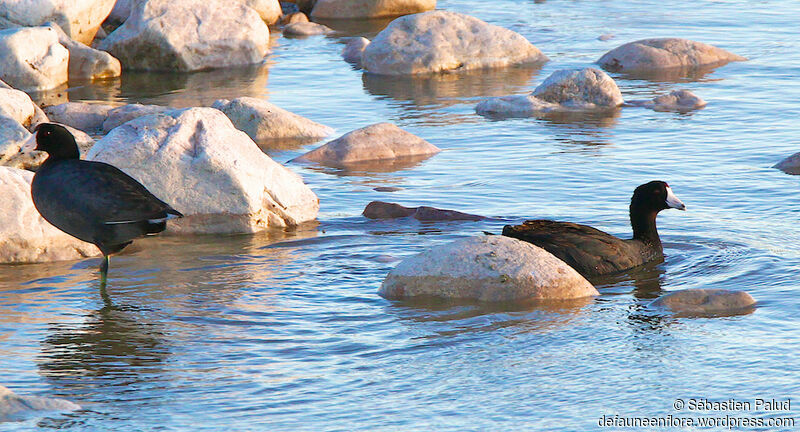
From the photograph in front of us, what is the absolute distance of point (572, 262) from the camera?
8578 mm

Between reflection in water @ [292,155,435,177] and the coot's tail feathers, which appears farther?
reflection in water @ [292,155,435,177]

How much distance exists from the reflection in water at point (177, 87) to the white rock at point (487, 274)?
8.57 m

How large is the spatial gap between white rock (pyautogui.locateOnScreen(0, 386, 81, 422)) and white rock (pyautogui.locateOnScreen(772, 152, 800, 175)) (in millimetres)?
7998

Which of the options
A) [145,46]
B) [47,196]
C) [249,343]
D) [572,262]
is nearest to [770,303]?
[572,262]

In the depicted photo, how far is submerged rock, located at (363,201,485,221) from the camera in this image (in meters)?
10.2

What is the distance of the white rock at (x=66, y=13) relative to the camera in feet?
59.6

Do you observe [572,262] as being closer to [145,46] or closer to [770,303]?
[770,303]

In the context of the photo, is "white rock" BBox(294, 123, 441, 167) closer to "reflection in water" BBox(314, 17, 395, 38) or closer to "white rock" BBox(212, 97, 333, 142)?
"white rock" BBox(212, 97, 333, 142)

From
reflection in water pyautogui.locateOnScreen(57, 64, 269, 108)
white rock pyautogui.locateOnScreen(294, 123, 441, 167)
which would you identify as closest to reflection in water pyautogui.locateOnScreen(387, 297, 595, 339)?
white rock pyautogui.locateOnScreen(294, 123, 441, 167)

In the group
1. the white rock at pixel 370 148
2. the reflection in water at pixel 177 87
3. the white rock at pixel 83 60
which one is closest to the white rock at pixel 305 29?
the reflection in water at pixel 177 87

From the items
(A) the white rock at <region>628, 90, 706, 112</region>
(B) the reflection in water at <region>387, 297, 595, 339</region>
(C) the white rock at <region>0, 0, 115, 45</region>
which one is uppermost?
(C) the white rock at <region>0, 0, 115, 45</region>

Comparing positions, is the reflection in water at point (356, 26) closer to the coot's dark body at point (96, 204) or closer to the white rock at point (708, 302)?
the coot's dark body at point (96, 204)

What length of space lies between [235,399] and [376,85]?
11.8 m

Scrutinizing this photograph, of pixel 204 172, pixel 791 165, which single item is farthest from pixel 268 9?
pixel 204 172
